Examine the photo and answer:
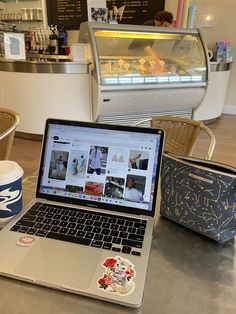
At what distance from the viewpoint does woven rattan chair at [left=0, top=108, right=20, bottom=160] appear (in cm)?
138

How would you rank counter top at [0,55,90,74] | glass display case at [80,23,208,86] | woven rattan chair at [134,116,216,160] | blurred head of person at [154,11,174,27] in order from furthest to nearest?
1. blurred head of person at [154,11,174,27]
2. counter top at [0,55,90,74]
3. glass display case at [80,23,208,86]
4. woven rattan chair at [134,116,216,160]

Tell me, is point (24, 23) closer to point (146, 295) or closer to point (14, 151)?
point (14, 151)

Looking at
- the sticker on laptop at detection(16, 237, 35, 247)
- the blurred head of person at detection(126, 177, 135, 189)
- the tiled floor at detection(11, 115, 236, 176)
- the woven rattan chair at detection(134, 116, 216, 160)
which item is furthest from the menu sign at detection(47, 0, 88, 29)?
the sticker on laptop at detection(16, 237, 35, 247)

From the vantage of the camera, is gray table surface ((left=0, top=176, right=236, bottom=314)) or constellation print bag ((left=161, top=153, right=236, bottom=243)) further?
constellation print bag ((left=161, top=153, right=236, bottom=243))

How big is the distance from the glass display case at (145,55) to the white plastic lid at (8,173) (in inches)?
77.7

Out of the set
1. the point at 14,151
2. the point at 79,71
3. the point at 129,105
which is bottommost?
the point at 14,151

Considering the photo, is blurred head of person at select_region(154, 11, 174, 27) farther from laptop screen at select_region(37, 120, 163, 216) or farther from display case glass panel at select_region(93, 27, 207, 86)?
laptop screen at select_region(37, 120, 163, 216)

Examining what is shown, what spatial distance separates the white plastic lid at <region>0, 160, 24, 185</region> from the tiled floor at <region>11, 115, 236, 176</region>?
192 cm

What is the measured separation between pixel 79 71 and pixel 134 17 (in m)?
2.43

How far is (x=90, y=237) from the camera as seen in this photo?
67 cm

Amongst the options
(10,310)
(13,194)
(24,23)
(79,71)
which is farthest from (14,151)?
(24,23)

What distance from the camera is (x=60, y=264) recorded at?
59cm

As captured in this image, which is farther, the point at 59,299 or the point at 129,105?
the point at 129,105

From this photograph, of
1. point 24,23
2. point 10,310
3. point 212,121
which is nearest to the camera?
point 10,310
